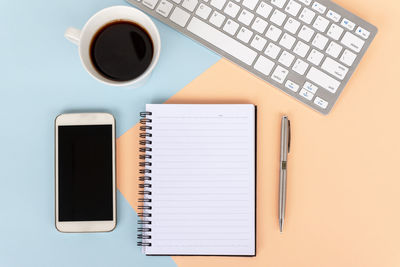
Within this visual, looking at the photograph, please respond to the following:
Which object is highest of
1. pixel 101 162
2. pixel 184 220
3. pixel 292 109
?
pixel 292 109

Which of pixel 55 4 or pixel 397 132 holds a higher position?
pixel 55 4

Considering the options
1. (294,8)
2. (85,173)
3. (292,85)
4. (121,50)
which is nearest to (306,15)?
(294,8)

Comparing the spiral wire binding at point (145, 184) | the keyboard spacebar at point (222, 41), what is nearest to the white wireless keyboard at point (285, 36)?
the keyboard spacebar at point (222, 41)

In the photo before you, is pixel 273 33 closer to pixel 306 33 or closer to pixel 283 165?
pixel 306 33

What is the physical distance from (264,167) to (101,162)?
12.1 inches

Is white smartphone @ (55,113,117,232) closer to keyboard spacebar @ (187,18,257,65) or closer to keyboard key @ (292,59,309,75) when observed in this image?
keyboard spacebar @ (187,18,257,65)

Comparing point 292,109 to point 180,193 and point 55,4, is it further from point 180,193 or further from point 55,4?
point 55,4

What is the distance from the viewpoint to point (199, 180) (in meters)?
0.63

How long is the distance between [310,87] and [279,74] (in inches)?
2.4

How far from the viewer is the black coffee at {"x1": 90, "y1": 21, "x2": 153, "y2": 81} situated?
561 millimetres

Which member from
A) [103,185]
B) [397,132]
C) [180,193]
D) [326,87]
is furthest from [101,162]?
[397,132]

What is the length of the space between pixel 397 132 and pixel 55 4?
699mm

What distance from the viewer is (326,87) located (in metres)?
0.63

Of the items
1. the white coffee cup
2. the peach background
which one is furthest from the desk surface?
the white coffee cup
